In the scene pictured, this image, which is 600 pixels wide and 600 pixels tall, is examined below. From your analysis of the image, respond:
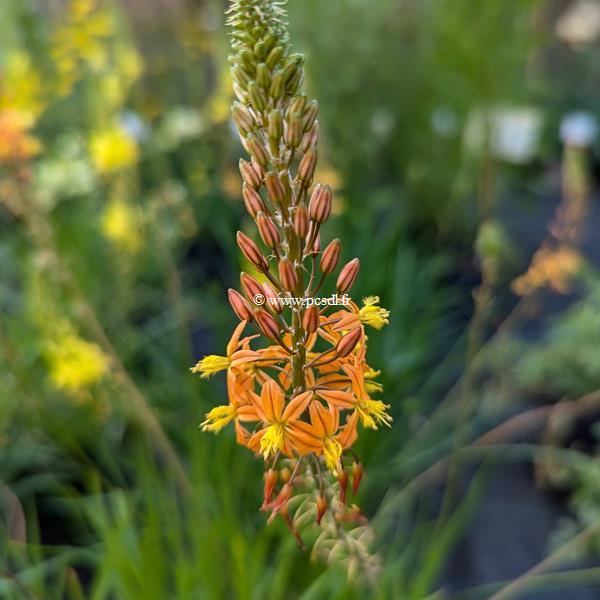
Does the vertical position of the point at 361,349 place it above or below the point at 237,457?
above

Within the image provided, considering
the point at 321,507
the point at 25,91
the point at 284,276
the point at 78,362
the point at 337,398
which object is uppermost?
the point at 25,91

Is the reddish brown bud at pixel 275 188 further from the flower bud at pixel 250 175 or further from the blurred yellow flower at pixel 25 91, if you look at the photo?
the blurred yellow flower at pixel 25 91

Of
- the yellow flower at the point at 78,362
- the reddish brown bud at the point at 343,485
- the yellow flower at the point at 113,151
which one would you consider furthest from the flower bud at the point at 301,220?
the yellow flower at the point at 113,151

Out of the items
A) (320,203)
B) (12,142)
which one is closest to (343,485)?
(320,203)

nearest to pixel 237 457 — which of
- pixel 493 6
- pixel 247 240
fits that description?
pixel 247 240

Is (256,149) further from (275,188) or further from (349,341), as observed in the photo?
(349,341)

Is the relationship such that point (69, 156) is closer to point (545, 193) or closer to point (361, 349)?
point (361, 349)
